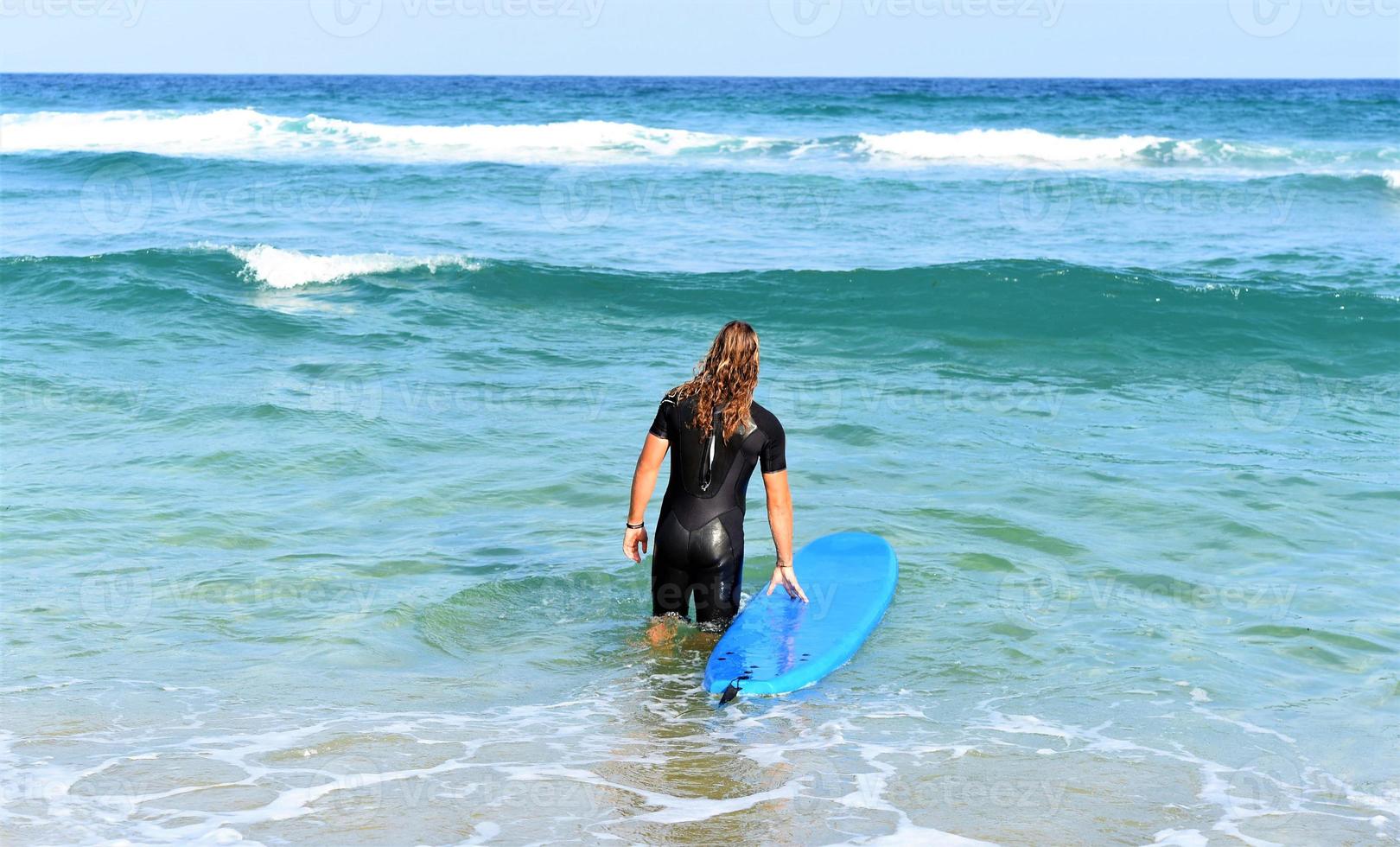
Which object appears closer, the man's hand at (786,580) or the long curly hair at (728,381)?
the long curly hair at (728,381)

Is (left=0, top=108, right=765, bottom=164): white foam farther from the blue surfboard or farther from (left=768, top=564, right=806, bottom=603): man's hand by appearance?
(left=768, top=564, right=806, bottom=603): man's hand

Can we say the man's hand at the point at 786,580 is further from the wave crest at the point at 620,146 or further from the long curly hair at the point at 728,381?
the wave crest at the point at 620,146

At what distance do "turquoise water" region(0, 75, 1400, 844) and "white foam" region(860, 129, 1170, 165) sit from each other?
9469 mm

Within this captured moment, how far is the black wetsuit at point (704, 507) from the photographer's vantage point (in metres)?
5.31

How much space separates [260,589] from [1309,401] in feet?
28.8

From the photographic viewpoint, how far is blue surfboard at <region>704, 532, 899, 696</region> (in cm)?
522

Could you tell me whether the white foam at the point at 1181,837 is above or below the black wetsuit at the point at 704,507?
below

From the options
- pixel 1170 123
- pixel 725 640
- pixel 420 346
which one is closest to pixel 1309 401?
pixel 725 640

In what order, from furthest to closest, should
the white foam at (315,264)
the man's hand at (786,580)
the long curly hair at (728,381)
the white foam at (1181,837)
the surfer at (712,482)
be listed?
the white foam at (315,264) → the man's hand at (786,580) → the surfer at (712,482) → the long curly hair at (728,381) → the white foam at (1181,837)

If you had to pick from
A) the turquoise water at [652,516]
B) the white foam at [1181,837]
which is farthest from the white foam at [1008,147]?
the white foam at [1181,837]

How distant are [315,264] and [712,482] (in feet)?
37.2

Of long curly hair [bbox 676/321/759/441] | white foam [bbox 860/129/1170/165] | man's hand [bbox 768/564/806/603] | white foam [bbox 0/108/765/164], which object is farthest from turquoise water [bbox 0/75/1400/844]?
white foam [bbox 0/108/765/164]

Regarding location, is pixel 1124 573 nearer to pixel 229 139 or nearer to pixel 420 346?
pixel 420 346

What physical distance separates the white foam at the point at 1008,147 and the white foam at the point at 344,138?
3.52 metres
